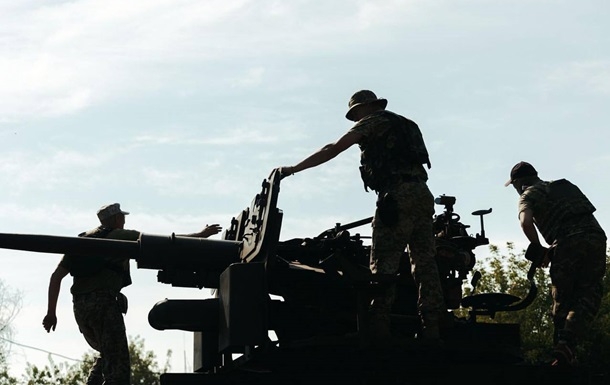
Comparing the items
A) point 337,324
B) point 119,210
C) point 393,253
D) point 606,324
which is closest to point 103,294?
point 119,210

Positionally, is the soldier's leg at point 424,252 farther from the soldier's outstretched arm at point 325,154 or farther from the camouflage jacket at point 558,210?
the camouflage jacket at point 558,210

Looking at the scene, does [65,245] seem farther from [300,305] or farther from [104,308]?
[300,305]

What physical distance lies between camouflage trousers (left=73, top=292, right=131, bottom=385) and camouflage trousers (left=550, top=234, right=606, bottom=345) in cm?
376

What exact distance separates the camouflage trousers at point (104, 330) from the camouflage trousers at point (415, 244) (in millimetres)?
2713

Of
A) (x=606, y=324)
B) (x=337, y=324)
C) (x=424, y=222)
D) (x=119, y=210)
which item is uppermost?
(x=606, y=324)

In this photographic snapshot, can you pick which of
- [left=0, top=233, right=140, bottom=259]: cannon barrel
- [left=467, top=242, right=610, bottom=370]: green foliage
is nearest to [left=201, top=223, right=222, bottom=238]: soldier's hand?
[left=0, top=233, right=140, bottom=259]: cannon barrel

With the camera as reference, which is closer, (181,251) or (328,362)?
(328,362)

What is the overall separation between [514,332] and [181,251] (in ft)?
9.37

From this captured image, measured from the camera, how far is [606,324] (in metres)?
45.8

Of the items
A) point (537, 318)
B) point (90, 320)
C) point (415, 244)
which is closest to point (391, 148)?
point (415, 244)

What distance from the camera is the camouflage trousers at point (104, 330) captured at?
1052cm

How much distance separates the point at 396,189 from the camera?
9.27 meters

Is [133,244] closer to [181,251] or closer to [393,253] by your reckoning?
[181,251]

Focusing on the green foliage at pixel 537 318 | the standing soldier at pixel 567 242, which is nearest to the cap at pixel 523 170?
the standing soldier at pixel 567 242
